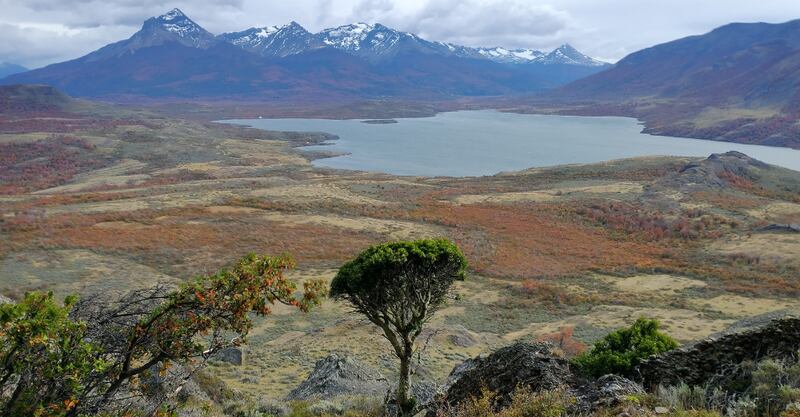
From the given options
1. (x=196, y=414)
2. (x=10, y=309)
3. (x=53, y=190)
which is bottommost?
(x=53, y=190)

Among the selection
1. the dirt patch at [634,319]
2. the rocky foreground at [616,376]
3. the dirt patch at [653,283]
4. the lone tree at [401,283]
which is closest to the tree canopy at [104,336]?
the rocky foreground at [616,376]

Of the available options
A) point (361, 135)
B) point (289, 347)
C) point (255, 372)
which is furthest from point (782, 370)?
point (361, 135)

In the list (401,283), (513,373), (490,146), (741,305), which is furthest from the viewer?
(490,146)

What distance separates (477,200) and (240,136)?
84416 mm

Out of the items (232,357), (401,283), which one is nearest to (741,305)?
(401,283)

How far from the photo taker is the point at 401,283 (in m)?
11.3

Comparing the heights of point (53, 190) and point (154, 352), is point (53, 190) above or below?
below

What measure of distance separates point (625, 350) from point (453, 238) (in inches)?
1102

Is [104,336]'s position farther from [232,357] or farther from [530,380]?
[232,357]

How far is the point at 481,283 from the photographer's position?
3119 centimetres

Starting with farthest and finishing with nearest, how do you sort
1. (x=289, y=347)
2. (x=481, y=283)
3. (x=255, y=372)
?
1. (x=481, y=283)
2. (x=289, y=347)
3. (x=255, y=372)

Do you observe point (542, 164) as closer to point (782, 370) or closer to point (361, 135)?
point (361, 135)

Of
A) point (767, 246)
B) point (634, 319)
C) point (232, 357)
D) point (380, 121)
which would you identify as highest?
point (380, 121)

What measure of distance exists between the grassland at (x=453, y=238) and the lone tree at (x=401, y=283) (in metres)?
4.78
